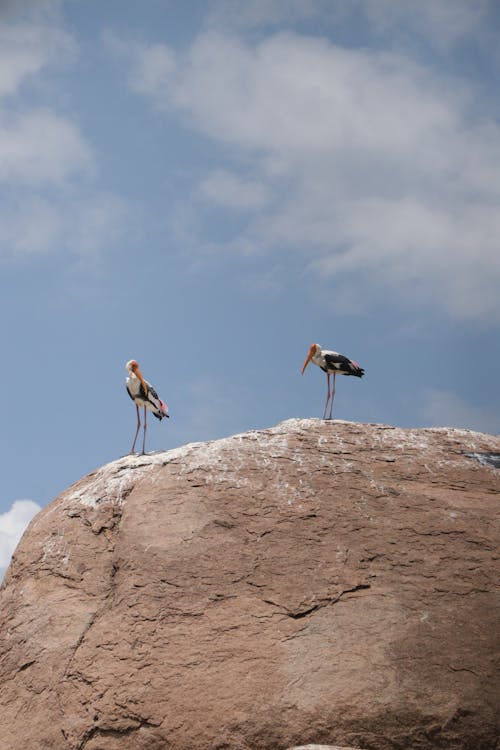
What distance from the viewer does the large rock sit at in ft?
31.2

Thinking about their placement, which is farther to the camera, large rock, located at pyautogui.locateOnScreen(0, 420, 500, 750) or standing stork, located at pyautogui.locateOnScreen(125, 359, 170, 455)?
standing stork, located at pyautogui.locateOnScreen(125, 359, 170, 455)

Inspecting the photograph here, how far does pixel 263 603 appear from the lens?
1012cm

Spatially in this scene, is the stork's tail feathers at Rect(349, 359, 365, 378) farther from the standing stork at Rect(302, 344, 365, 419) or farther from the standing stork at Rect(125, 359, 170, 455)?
Result: the standing stork at Rect(125, 359, 170, 455)

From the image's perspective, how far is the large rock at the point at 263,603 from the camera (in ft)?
31.2

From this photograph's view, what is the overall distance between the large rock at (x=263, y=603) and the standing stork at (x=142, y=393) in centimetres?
296

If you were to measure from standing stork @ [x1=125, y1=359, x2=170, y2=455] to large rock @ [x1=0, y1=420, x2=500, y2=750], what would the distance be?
9.72 feet

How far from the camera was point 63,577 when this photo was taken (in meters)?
11.0

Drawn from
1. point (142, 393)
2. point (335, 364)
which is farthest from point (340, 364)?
point (142, 393)

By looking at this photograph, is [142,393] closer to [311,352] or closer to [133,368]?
[133,368]

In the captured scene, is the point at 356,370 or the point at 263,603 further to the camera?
the point at 356,370

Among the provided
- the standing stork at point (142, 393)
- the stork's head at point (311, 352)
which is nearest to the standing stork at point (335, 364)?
the stork's head at point (311, 352)

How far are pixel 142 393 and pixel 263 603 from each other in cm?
563

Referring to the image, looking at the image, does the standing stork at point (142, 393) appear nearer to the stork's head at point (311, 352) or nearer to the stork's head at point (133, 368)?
the stork's head at point (133, 368)

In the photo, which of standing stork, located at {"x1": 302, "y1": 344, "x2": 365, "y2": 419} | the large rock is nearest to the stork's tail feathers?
standing stork, located at {"x1": 302, "y1": 344, "x2": 365, "y2": 419}
